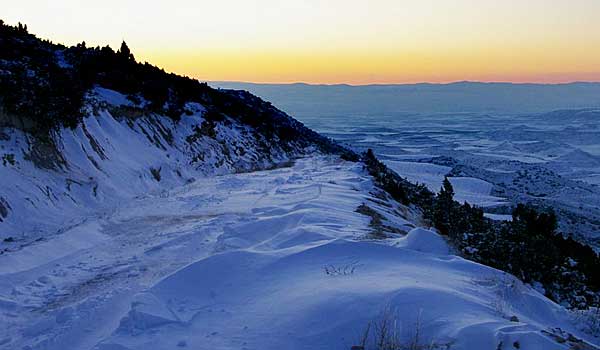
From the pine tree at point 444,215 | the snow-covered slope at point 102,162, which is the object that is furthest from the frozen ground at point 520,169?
the snow-covered slope at point 102,162

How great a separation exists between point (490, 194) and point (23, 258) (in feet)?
95.8

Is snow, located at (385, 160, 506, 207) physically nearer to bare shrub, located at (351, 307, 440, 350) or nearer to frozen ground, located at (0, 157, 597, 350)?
frozen ground, located at (0, 157, 597, 350)

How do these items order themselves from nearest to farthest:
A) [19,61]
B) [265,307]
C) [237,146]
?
[265,307] < [19,61] < [237,146]

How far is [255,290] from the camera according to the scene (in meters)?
5.27

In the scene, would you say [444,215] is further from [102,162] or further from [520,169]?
[520,169]

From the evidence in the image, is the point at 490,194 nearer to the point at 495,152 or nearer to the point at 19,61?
the point at 19,61

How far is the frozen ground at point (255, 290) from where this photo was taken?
13.2 ft

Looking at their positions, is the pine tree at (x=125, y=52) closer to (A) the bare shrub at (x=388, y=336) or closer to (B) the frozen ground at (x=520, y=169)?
(B) the frozen ground at (x=520, y=169)

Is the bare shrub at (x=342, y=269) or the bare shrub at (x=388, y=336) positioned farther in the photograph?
the bare shrub at (x=342, y=269)

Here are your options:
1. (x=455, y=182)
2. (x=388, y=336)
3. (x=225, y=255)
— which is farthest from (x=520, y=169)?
(x=388, y=336)

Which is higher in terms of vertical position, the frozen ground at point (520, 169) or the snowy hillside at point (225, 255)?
the snowy hillside at point (225, 255)

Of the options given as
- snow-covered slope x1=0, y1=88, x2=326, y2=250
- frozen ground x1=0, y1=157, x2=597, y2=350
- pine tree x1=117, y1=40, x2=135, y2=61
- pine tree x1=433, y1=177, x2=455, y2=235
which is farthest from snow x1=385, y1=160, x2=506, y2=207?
frozen ground x1=0, y1=157, x2=597, y2=350

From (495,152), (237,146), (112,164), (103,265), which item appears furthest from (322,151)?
(495,152)

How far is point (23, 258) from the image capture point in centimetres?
702
